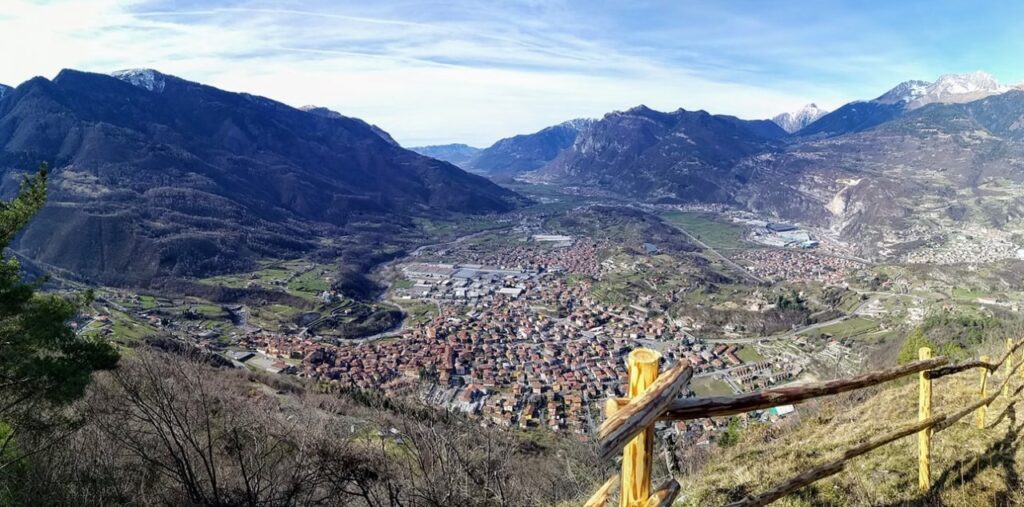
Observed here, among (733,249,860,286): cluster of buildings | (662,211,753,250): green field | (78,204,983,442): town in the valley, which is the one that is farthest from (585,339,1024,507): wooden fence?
(662,211,753,250): green field

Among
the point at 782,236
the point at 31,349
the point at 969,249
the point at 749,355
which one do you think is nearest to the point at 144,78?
the point at 749,355

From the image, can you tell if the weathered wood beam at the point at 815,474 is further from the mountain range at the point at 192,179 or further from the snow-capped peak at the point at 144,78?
the snow-capped peak at the point at 144,78

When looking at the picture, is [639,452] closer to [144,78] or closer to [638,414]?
[638,414]

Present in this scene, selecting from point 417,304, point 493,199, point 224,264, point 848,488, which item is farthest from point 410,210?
point 848,488

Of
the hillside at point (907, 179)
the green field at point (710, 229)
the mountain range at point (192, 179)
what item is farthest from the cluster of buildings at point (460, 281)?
the hillside at point (907, 179)

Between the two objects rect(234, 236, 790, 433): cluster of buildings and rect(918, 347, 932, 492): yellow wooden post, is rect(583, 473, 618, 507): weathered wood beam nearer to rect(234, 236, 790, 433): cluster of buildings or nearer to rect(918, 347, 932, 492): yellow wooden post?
rect(918, 347, 932, 492): yellow wooden post
